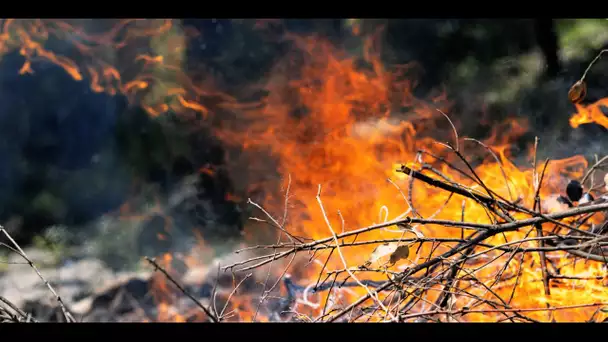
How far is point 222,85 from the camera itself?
217 cm

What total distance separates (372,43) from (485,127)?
60 centimetres

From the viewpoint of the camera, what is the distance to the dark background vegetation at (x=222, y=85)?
2.08 metres

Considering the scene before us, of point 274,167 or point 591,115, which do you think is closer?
point 591,115

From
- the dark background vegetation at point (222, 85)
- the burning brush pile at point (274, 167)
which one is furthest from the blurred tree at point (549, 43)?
the burning brush pile at point (274, 167)

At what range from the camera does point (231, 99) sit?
2.19 meters

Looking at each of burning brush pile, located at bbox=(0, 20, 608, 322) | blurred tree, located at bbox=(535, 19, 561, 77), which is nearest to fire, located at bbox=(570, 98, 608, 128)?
burning brush pile, located at bbox=(0, 20, 608, 322)

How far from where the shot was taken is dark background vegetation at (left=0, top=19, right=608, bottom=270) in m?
2.08

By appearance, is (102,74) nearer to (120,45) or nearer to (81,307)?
(120,45)

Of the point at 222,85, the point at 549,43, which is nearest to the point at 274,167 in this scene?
the point at 222,85

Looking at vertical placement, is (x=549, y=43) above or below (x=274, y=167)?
above

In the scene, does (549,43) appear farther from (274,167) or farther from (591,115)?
(274,167)

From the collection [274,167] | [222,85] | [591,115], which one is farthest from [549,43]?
[222,85]

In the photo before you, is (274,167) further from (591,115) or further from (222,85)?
(591,115)
